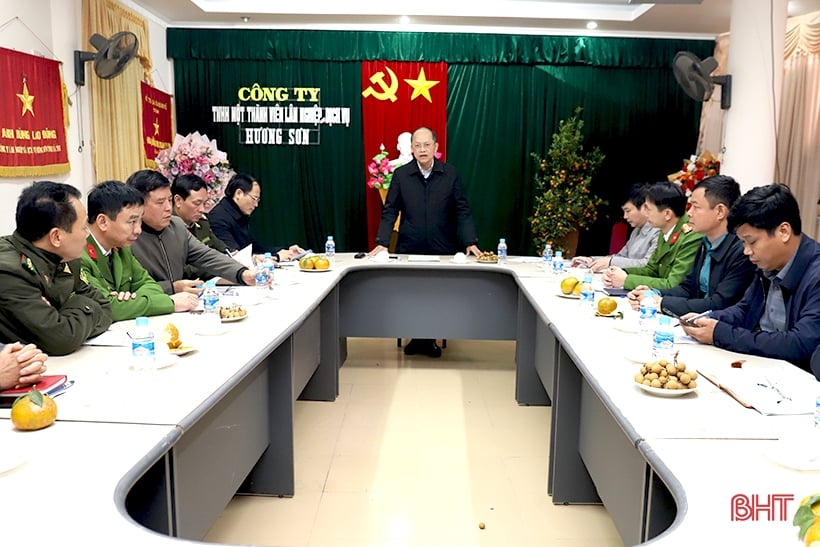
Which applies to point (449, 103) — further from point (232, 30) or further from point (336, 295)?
point (336, 295)

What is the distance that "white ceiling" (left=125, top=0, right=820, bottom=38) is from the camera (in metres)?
5.64

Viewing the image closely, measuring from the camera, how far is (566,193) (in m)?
6.19

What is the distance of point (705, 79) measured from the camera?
480 cm

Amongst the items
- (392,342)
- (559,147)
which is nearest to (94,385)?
(392,342)

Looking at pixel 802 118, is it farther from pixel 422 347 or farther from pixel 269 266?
pixel 269 266

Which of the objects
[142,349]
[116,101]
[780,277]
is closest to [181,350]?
[142,349]

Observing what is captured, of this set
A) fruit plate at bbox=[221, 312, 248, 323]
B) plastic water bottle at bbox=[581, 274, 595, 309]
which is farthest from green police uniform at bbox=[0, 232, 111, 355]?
plastic water bottle at bbox=[581, 274, 595, 309]

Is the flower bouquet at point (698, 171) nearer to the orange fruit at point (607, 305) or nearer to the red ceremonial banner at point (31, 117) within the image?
the orange fruit at point (607, 305)

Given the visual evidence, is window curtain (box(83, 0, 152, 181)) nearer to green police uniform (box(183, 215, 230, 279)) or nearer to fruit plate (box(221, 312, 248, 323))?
green police uniform (box(183, 215, 230, 279))

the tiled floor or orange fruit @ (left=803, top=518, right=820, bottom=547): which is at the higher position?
orange fruit @ (left=803, top=518, right=820, bottom=547)

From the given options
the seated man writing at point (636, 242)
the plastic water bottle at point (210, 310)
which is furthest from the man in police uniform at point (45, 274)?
the seated man writing at point (636, 242)

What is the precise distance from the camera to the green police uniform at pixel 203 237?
3.51m

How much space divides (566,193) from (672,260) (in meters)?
2.88

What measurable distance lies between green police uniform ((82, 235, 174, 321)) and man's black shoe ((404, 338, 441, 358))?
2278 mm
